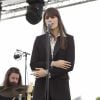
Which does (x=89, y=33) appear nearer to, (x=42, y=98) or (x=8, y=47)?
(x=8, y=47)

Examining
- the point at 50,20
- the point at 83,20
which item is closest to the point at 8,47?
the point at 83,20

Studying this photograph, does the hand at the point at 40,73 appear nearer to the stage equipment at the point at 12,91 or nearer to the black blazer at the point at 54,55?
the black blazer at the point at 54,55

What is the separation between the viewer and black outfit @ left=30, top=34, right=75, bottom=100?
2.99 meters

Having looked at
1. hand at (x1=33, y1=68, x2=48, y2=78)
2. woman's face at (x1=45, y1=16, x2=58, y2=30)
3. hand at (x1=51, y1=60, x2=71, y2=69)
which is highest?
woman's face at (x1=45, y1=16, x2=58, y2=30)

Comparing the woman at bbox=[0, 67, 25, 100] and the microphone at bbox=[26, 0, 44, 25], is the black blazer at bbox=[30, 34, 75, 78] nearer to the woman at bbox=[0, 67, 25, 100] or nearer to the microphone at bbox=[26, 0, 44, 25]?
the woman at bbox=[0, 67, 25, 100]

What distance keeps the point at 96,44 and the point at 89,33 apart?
327mm

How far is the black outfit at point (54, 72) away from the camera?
→ 2.99 meters

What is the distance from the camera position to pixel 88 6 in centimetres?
945

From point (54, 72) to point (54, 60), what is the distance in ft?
0.34

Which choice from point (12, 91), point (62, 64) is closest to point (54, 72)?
point (62, 64)

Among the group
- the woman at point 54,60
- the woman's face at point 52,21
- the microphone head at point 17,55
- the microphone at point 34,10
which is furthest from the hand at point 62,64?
the microphone head at point 17,55

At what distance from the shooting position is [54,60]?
3045 millimetres

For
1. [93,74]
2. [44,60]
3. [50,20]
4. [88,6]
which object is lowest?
[93,74]

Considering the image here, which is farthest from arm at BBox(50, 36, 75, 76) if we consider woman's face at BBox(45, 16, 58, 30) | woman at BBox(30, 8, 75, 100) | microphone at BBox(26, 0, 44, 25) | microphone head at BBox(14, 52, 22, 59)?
microphone head at BBox(14, 52, 22, 59)
